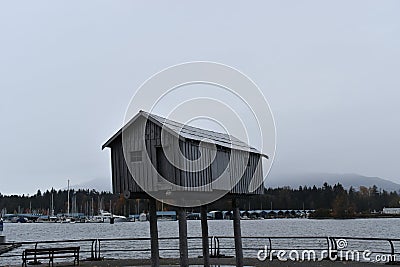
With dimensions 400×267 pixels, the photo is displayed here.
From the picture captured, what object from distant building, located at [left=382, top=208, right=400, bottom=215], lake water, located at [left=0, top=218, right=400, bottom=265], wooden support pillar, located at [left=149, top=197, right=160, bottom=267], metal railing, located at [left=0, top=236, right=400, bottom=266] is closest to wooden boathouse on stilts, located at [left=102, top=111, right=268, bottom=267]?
wooden support pillar, located at [left=149, top=197, right=160, bottom=267]

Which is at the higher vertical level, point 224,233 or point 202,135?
point 202,135

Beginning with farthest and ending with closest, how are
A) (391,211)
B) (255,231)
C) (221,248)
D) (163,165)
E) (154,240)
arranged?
(391,211) → (255,231) → (221,248) → (154,240) → (163,165)

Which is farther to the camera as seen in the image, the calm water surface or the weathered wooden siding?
the calm water surface

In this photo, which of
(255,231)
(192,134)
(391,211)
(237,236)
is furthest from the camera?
(391,211)

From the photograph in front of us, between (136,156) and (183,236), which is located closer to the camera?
(183,236)

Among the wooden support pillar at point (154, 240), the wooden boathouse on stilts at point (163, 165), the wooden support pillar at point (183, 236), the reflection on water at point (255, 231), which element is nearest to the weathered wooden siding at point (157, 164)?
the wooden boathouse on stilts at point (163, 165)

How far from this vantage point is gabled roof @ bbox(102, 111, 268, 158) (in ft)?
49.6

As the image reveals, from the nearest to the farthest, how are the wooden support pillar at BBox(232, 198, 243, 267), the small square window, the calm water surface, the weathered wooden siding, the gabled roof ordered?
the weathered wooden siding
the gabled roof
the small square window
the wooden support pillar at BBox(232, 198, 243, 267)
the calm water surface

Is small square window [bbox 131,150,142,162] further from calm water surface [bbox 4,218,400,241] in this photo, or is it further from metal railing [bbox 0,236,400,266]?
calm water surface [bbox 4,218,400,241]

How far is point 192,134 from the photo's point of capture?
16.0 meters

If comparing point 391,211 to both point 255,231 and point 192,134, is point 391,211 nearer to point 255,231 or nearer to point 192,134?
point 255,231

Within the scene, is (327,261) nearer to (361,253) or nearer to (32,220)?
(361,253)

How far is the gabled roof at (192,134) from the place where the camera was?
15117mm

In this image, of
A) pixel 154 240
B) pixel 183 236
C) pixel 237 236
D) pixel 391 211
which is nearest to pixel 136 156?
pixel 154 240
